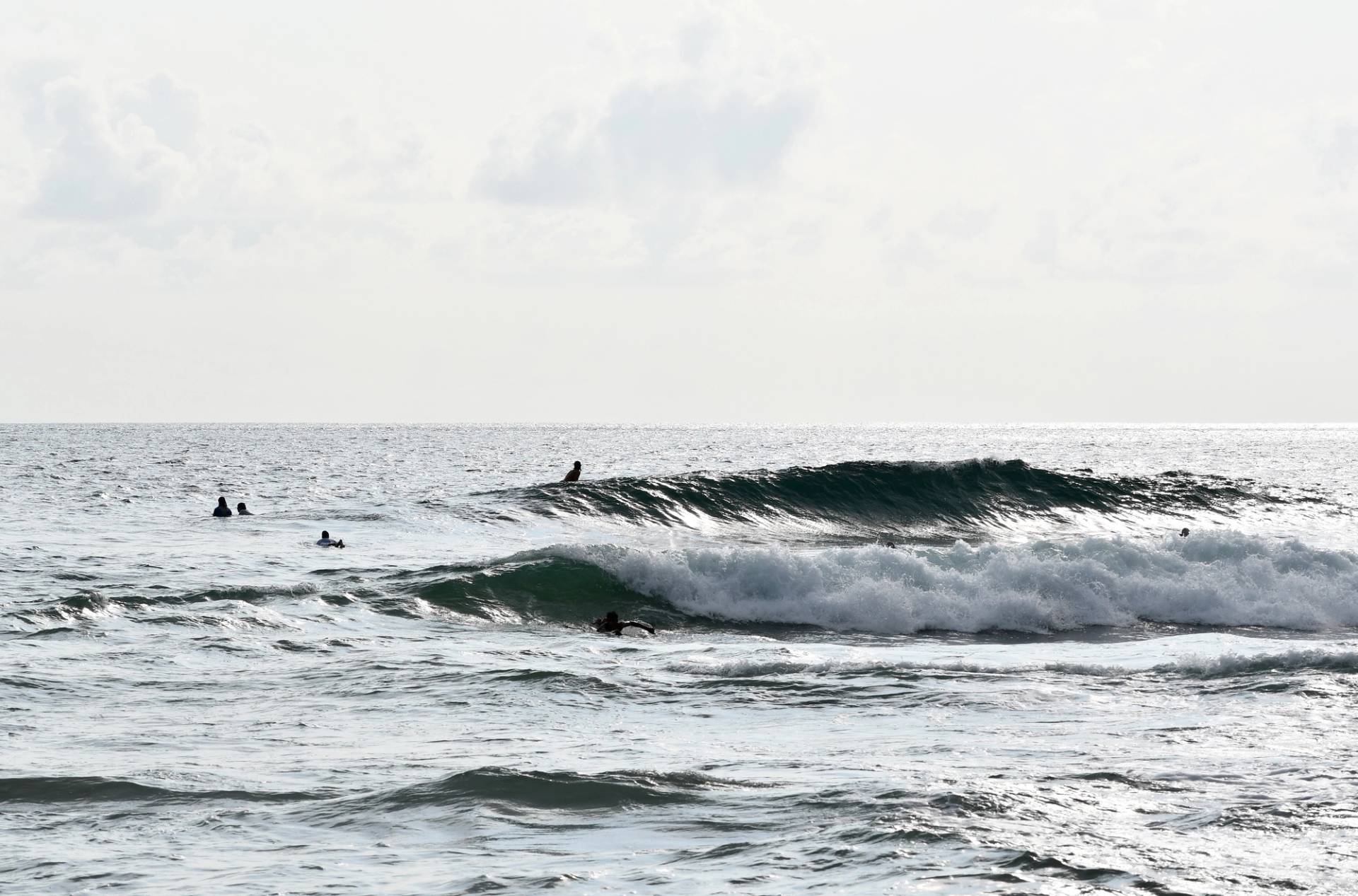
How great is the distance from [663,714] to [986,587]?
10.8 metres

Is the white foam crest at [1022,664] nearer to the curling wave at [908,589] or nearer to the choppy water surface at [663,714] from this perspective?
the choppy water surface at [663,714]

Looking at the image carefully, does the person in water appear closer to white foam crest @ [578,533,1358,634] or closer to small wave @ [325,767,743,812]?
white foam crest @ [578,533,1358,634]

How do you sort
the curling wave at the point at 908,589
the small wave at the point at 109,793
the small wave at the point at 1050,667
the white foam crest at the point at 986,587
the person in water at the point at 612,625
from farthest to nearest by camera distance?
the white foam crest at the point at 986,587 → the curling wave at the point at 908,589 → the person in water at the point at 612,625 → the small wave at the point at 1050,667 → the small wave at the point at 109,793

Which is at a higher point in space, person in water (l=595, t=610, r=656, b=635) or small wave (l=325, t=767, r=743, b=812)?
small wave (l=325, t=767, r=743, b=812)

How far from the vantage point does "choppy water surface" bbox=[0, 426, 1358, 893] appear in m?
7.74

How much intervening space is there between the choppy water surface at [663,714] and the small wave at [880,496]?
16.3ft

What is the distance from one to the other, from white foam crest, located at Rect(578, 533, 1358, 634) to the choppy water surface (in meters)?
0.07

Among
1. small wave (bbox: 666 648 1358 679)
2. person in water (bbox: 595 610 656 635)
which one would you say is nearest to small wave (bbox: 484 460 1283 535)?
person in water (bbox: 595 610 656 635)

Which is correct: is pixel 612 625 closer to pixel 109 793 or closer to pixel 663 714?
pixel 663 714

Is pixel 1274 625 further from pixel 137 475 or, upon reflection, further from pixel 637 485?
pixel 137 475

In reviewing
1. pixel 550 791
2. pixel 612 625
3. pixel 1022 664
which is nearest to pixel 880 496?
pixel 612 625

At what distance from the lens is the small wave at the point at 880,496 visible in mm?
34812

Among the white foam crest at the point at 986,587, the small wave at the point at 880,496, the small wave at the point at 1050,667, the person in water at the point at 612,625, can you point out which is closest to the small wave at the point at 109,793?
the small wave at the point at 1050,667

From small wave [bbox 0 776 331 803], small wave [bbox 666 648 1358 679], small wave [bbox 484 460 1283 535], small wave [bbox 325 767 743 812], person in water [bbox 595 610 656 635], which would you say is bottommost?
person in water [bbox 595 610 656 635]
